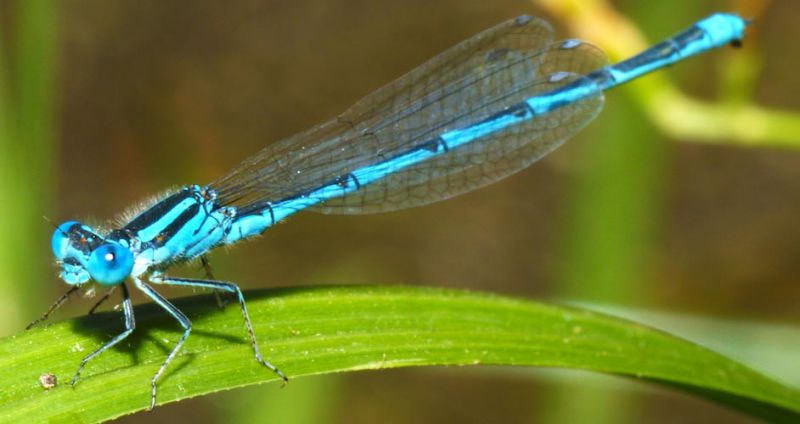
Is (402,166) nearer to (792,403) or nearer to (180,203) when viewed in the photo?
(180,203)

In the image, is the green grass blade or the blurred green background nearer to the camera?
the green grass blade

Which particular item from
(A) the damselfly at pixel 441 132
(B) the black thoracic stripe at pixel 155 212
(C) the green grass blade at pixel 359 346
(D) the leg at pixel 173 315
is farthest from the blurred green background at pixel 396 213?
(C) the green grass blade at pixel 359 346

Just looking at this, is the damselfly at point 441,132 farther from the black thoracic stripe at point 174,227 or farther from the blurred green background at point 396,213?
the blurred green background at point 396,213

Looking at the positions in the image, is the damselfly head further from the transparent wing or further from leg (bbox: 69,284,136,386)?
the transparent wing

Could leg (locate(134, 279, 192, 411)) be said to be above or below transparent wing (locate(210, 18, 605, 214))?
below

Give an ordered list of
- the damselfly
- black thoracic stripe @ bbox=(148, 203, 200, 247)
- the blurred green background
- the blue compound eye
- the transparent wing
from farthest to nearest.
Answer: the blurred green background
the transparent wing
the damselfly
black thoracic stripe @ bbox=(148, 203, 200, 247)
the blue compound eye

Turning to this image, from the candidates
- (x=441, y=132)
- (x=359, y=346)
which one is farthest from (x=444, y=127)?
(x=359, y=346)

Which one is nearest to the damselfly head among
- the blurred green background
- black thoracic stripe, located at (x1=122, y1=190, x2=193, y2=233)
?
black thoracic stripe, located at (x1=122, y1=190, x2=193, y2=233)
